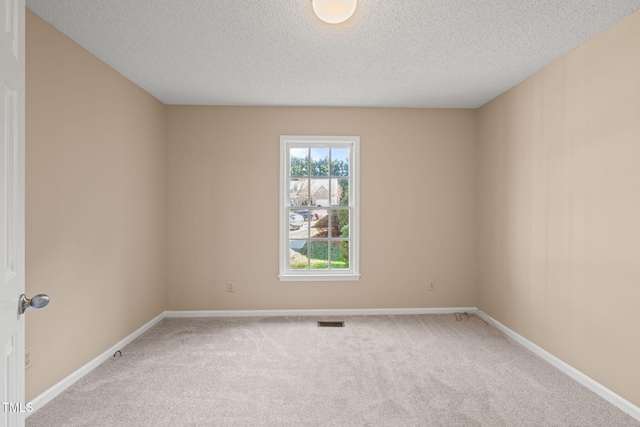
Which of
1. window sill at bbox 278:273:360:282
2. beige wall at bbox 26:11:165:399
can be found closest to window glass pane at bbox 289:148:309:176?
window sill at bbox 278:273:360:282

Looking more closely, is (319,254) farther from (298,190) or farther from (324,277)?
(298,190)

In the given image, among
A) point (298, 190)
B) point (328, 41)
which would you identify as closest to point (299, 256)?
A: point (298, 190)

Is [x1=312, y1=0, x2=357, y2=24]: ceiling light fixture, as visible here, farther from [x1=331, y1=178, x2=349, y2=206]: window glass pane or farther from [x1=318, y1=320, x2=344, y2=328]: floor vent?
[x1=318, y1=320, x2=344, y2=328]: floor vent

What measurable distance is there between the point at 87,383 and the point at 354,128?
367 cm

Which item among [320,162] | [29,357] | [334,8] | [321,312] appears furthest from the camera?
[320,162]

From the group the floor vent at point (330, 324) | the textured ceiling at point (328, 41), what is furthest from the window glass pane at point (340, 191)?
the floor vent at point (330, 324)

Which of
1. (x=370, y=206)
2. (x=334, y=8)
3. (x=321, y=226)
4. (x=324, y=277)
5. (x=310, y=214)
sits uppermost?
(x=334, y=8)

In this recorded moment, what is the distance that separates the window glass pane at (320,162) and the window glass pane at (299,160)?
0.08 meters

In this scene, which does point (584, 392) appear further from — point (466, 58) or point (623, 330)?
point (466, 58)

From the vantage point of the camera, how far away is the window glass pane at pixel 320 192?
4523 millimetres

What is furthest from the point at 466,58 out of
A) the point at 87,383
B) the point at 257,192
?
the point at 87,383

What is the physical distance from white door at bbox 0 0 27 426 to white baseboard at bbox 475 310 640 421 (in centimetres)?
A: 337

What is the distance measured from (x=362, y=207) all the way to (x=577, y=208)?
223 cm

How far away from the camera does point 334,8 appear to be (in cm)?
204
